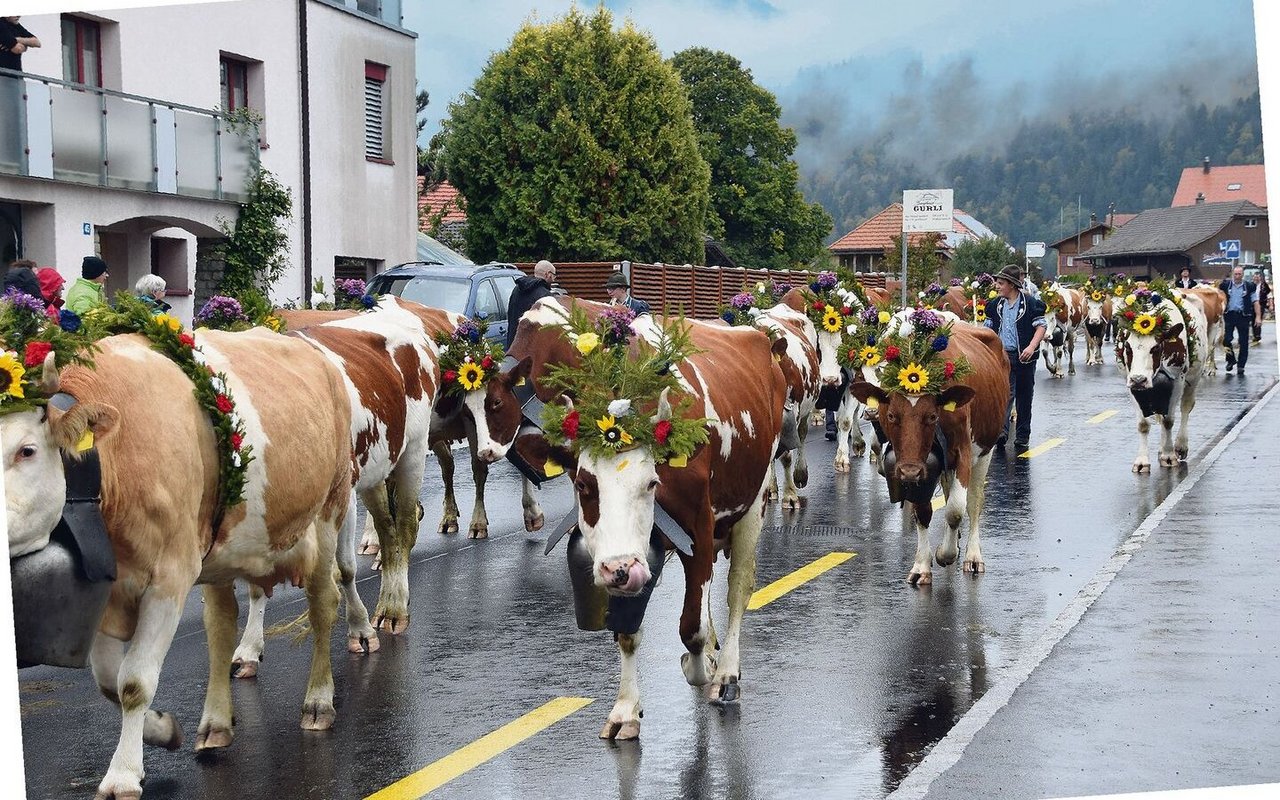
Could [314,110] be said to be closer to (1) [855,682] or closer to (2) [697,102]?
Result: (1) [855,682]

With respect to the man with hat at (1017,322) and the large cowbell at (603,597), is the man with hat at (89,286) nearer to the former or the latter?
the large cowbell at (603,597)

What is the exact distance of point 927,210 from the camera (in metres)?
32.2

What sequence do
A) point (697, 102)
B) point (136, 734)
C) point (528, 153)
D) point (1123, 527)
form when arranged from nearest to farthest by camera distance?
point (136, 734), point (1123, 527), point (528, 153), point (697, 102)

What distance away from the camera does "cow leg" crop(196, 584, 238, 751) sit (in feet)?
22.4

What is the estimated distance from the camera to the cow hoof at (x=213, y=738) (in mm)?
6770

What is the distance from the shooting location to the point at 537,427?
11172mm

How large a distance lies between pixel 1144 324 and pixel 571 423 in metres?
11.5

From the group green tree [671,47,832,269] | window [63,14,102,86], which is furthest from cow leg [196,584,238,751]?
green tree [671,47,832,269]

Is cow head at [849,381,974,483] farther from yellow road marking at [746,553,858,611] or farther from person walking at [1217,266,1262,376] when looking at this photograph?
person walking at [1217,266,1262,376]

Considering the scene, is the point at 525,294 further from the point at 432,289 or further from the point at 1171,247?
the point at 1171,247

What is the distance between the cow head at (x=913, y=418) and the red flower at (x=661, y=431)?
12.7ft

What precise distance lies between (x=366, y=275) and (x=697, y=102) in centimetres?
4075

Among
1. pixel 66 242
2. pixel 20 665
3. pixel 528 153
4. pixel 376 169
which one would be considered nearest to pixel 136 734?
pixel 20 665

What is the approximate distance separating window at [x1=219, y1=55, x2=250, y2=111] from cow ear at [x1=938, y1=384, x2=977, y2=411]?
57.4 ft
